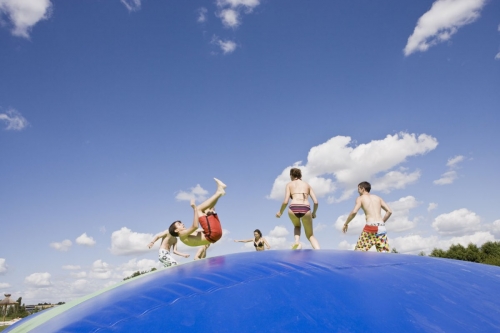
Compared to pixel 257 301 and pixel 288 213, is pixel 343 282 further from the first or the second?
pixel 288 213

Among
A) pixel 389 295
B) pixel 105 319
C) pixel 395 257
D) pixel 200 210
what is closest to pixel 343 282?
pixel 389 295

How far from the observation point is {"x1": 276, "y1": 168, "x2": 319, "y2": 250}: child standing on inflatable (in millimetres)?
7023

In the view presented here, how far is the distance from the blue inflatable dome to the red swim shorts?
2.53m

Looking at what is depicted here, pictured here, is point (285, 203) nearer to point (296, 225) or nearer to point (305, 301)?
point (296, 225)

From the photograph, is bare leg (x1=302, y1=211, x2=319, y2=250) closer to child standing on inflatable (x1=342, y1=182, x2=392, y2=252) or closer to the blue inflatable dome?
child standing on inflatable (x1=342, y1=182, x2=392, y2=252)

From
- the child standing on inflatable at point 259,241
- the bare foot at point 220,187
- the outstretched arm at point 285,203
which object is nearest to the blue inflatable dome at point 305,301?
the bare foot at point 220,187

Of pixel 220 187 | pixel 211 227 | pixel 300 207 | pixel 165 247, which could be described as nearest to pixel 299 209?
pixel 300 207

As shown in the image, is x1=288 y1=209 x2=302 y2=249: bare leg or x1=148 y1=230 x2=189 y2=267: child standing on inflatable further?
x1=148 y1=230 x2=189 y2=267: child standing on inflatable

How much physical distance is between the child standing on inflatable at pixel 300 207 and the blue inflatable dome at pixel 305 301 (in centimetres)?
301

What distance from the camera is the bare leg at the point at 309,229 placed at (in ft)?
23.2

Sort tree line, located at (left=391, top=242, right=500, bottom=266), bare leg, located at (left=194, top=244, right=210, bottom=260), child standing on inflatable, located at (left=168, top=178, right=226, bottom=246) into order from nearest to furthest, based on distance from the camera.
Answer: child standing on inflatable, located at (left=168, top=178, right=226, bottom=246) < bare leg, located at (left=194, top=244, right=210, bottom=260) < tree line, located at (left=391, top=242, right=500, bottom=266)

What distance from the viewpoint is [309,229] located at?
721 cm

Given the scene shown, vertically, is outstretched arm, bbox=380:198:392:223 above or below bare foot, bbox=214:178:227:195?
below

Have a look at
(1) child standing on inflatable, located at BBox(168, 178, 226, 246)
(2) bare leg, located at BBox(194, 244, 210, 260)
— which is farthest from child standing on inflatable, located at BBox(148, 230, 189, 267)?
(1) child standing on inflatable, located at BBox(168, 178, 226, 246)
